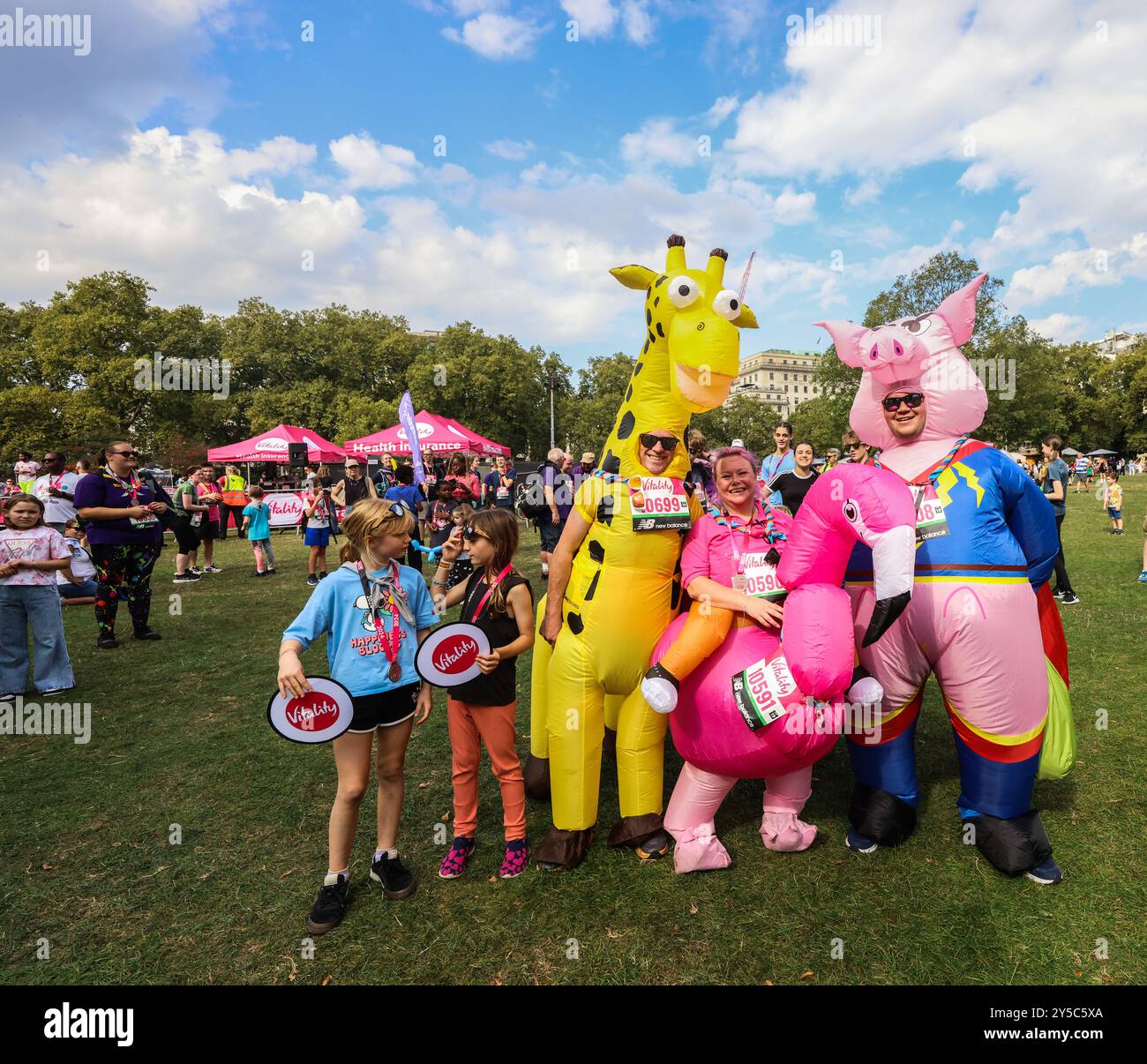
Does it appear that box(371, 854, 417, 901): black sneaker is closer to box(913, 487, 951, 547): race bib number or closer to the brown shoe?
the brown shoe

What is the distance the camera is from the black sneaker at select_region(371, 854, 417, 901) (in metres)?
2.82

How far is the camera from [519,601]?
2.98m

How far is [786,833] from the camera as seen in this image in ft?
10.00

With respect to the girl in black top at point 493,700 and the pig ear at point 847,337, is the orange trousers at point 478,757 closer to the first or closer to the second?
the girl in black top at point 493,700

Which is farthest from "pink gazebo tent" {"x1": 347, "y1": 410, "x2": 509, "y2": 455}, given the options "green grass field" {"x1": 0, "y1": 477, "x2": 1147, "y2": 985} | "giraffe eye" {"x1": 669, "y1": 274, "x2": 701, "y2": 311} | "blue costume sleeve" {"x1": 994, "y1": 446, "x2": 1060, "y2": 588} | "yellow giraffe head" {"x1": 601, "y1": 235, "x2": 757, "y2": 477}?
"blue costume sleeve" {"x1": 994, "y1": 446, "x2": 1060, "y2": 588}

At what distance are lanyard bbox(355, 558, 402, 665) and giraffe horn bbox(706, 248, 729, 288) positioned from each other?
2.10m

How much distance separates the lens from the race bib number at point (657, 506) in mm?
2918

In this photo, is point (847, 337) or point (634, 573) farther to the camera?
point (847, 337)

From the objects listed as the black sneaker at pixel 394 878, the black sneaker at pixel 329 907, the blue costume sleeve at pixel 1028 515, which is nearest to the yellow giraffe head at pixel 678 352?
the blue costume sleeve at pixel 1028 515

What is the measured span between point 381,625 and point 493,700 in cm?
62

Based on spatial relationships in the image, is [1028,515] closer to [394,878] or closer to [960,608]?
[960,608]

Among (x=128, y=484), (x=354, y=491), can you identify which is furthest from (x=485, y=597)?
(x=354, y=491)

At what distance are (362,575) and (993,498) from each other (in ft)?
9.05
